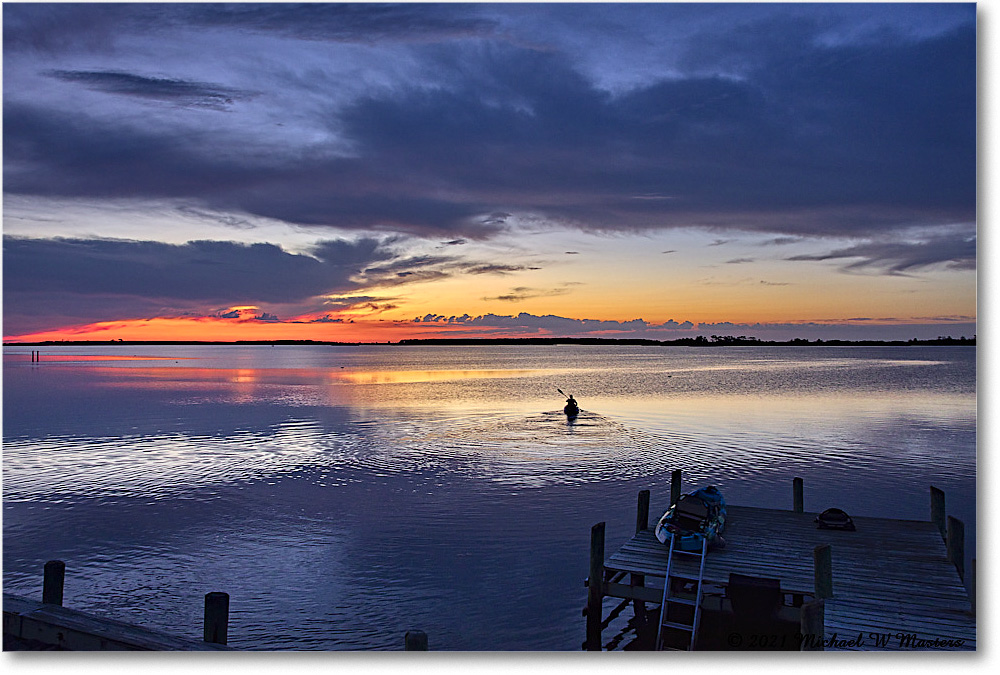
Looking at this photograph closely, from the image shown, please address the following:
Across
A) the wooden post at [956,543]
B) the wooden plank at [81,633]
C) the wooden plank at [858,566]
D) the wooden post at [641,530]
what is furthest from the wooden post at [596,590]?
the wooden plank at [81,633]

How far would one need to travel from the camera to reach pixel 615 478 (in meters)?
15.6

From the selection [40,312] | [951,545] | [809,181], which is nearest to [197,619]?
[40,312]

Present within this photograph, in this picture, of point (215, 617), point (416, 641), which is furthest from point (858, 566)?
point (215, 617)

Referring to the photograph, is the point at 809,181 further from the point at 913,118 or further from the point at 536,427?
the point at 536,427

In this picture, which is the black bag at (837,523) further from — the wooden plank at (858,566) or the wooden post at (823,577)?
the wooden post at (823,577)

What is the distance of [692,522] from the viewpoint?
791 cm

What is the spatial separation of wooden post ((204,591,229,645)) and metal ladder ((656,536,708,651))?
4034mm

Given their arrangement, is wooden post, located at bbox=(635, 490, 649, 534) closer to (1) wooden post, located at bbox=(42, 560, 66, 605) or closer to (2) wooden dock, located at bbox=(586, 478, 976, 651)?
(2) wooden dock, located at bbox=(586, 478, 976, 651)

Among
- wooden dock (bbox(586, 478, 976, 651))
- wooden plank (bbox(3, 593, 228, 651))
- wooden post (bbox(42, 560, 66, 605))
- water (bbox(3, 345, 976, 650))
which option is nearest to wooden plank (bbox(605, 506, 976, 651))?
wooden dock (bbox(586, 478, 976, 651))

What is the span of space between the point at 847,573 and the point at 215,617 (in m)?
6.19

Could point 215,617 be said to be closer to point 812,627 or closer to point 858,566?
point 812,627

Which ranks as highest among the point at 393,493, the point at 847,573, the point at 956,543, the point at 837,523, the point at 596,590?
the point at 956,543

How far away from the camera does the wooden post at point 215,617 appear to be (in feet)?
19.2

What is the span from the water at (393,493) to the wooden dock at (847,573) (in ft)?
3.49
